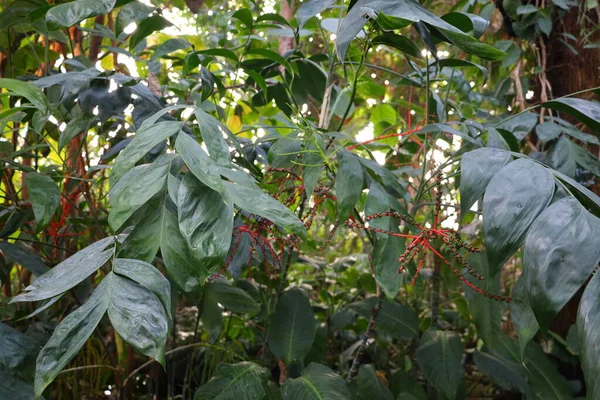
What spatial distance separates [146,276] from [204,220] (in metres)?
0.08

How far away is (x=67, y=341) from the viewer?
488 mm

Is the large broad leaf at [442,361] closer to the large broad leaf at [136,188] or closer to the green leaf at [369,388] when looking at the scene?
the green leaf at [369,388]

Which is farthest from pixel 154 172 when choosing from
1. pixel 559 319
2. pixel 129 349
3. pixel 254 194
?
pixel 559 319

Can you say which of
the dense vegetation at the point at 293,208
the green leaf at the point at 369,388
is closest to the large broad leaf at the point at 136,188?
the dense vegetation at the point at 293,208

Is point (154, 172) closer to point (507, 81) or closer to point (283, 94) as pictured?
point (283, 94)

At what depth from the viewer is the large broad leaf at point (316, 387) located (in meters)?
0.99

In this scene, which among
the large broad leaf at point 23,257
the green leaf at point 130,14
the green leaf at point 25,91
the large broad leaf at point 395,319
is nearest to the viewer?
the green leaf at point 25,91

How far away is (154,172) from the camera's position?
→ 2.00ft

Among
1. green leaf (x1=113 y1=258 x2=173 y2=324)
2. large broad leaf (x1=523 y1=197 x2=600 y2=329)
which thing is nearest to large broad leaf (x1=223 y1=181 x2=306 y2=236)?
green leaf (x1=113 y1=258 x2=173 y2=324)

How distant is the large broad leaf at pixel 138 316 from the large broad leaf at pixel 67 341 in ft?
0.04

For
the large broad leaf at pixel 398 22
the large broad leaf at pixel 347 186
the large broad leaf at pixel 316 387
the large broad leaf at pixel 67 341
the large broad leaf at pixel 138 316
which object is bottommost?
the large broad leaf at pixel 316 387

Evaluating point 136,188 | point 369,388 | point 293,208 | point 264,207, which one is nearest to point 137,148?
point 136,188

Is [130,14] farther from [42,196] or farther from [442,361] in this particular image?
[442,361]

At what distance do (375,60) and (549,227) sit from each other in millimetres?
2753
